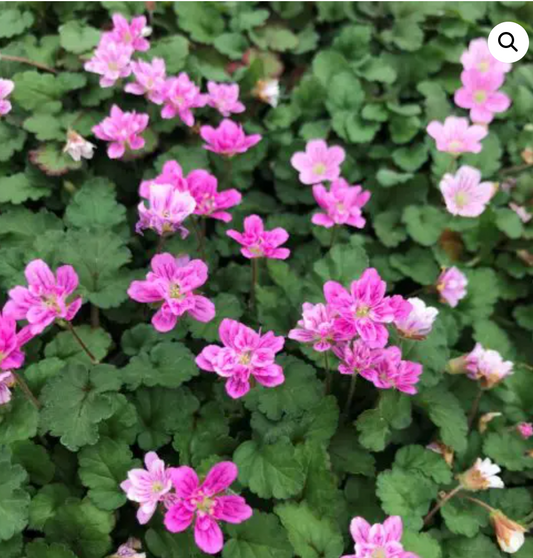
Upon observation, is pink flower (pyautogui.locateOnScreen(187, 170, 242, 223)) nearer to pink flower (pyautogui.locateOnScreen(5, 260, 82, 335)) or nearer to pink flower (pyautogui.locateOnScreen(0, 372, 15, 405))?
pink flower (pyautogui.locateOnScreen(5, 260, 82, 335))

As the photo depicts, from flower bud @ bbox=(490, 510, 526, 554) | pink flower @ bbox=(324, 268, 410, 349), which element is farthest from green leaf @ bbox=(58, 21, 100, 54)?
flower bud @ bbox=(490, 510, 526, 554)

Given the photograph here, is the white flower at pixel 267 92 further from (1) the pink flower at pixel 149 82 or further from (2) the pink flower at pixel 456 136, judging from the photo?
(2) the pink flower at pixel 456 136

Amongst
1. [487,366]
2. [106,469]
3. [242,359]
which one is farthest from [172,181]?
[487,366]

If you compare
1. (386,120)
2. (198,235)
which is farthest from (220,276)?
(386,120)

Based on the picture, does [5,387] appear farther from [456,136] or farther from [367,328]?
[456,136]

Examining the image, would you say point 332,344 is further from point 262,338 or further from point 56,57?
point 56,57

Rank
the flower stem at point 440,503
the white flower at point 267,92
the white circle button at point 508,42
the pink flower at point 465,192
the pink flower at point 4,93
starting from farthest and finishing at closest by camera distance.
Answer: the white circle button at point 508,42
the white flower at point 267,92
the pink flower at point 465,192
the pink flower at point 4,93
the flower stem at point 440,503

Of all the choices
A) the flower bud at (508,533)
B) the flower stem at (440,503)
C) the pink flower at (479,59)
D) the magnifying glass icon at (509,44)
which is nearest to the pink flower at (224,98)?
the pink flower at (479,59)
